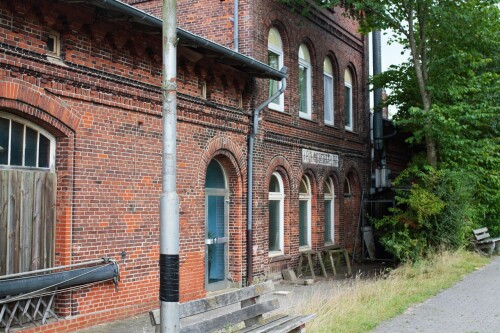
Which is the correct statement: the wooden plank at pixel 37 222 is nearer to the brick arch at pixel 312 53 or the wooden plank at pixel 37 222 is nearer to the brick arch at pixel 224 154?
the brick arch at pixel 224 154

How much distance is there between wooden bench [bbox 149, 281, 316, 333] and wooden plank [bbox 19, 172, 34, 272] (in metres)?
2.68

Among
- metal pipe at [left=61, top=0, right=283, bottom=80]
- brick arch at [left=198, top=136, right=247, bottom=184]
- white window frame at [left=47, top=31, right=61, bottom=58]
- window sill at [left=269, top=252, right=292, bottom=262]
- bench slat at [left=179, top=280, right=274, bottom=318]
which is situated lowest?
window sill at [left=269, top=252, right=292, bottom=262]

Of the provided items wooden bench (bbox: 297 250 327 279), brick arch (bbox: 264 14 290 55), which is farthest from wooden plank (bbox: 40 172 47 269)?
wooden bench (bbox: 297 250 327 279)

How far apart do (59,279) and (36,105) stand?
2.49m

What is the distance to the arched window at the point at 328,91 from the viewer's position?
60.0 feet

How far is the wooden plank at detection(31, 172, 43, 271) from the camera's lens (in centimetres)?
829

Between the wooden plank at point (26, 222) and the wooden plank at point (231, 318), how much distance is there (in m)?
3.31

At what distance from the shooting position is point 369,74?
21.5 metres

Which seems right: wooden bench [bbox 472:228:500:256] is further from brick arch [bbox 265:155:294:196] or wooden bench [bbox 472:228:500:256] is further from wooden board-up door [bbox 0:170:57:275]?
wooden board-up door [bbox 0:170:57:275]

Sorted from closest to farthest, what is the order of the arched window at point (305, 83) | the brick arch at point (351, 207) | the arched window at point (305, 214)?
the arched window at point (305, 214) < the arched window at point (305, 83) < the brick arch at point (351, 207)

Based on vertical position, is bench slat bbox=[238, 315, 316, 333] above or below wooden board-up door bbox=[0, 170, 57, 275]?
below

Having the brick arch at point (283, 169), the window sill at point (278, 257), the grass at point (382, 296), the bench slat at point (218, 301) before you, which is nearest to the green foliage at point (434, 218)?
the grass at point (382, 296)

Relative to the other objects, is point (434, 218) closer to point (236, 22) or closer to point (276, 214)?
point (276, 214)

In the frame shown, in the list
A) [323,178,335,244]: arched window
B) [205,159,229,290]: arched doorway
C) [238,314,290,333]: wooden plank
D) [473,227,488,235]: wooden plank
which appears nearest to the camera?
[238,314,290,333]: wooden plank
